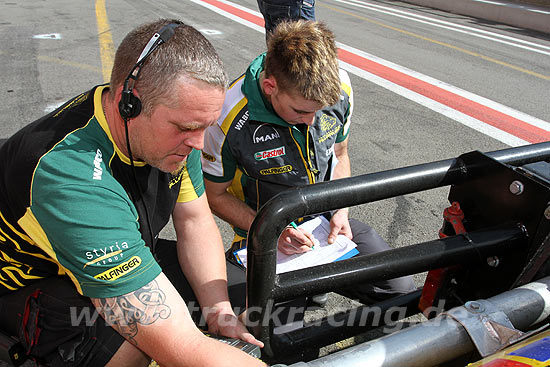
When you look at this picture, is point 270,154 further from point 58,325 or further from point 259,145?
point 58,325

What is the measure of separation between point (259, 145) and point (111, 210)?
100 cm

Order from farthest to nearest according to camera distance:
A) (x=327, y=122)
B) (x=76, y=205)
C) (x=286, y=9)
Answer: (x=286, y=9) → (x=327, y=122) → (x=76, y=205)

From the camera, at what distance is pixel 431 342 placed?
1142 mm

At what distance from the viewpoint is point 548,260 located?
1414mm

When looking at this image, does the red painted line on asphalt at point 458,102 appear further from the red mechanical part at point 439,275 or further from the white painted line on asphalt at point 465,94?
the red mechanical part at point 439,275

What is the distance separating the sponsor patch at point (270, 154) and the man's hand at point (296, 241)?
42 centimetres

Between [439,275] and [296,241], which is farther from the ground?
[439,275]

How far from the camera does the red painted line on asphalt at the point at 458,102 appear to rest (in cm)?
530

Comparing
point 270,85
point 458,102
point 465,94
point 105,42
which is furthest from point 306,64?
point 105,42

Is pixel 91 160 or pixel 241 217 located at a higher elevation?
pixel 91 160

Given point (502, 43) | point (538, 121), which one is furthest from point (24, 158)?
point (502, 43)

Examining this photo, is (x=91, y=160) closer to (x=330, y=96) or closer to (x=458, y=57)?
(x=330, y=96)

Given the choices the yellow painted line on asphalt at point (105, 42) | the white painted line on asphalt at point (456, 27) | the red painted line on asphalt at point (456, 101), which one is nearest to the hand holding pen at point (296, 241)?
the red painted line on asphalt at point (456, 101)

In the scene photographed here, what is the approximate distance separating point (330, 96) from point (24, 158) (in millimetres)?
1300
